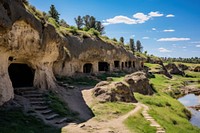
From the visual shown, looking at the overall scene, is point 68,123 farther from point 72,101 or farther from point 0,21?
point 0,21

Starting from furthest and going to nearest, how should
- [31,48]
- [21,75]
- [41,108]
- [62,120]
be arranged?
[21,75] < [31,48] < [41,108] < [62,120]

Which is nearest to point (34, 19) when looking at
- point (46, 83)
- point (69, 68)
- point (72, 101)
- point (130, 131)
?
point (46, 83)

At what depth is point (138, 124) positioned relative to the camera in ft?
76.2

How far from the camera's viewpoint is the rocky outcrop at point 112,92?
2907cm

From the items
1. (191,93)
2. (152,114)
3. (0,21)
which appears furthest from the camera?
(191,93)

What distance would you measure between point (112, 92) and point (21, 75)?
1034 centimetres

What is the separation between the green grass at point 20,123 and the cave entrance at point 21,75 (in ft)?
30.7

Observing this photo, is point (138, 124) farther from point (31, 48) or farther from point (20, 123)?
point (31, 48)

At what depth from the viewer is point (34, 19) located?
23.9m

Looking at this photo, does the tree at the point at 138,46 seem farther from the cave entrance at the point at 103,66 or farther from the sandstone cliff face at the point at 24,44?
the sandstone cliff face at the point at 24,44

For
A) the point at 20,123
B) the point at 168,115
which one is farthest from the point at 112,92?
the point at 20,123

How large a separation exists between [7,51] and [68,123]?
24.8 feet

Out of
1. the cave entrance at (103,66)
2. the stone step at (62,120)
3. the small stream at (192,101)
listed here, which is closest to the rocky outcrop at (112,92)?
the stone step at (62,120)

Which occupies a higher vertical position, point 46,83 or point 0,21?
point 0,21
